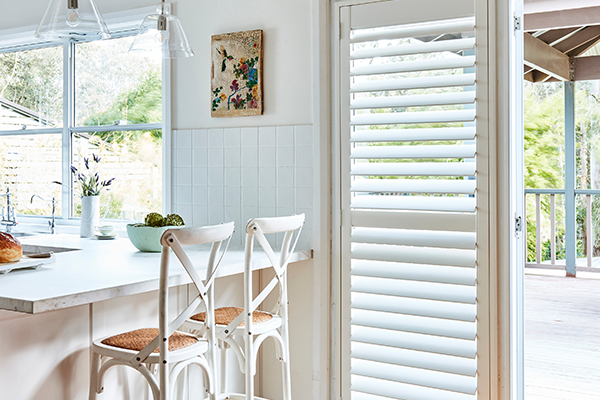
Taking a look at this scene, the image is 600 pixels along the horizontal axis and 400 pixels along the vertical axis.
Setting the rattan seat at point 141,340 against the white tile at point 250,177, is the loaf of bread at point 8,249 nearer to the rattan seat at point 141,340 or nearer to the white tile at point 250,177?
the rattan seat at point 141,340

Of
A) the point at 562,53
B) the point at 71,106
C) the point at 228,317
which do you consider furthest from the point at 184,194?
the point at 562,53

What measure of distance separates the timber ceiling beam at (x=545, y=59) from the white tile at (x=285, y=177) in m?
3.41

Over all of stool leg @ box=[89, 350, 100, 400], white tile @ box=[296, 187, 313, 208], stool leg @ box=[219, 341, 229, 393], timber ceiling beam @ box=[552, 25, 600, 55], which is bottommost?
stool leg @ box=[219, 341, 229, 393]

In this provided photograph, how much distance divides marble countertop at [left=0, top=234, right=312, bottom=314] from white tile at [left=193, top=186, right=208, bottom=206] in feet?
1.14

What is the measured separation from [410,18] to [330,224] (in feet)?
3.17

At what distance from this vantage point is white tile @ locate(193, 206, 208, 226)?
9.64 ft

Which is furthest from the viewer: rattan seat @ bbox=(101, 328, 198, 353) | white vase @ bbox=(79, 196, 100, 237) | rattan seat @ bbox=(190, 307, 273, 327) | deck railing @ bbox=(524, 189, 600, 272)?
deck railing @ bbox=(524, 189, 600, 272)

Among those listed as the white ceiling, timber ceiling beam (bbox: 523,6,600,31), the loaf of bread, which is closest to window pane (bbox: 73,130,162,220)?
the loaf of bread

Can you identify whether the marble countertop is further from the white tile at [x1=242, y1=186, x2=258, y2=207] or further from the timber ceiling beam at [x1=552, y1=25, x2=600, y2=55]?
the timber ceiling beam at [x1=552, y1=25, x2=600, y2=55]

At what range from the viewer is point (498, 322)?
2.23 m

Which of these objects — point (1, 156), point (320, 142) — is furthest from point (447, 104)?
point (1, 156)

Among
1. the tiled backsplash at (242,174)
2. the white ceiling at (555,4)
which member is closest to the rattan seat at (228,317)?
the tiled backsplash at (242,174)

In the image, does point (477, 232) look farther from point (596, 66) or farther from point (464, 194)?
point (596, 66)

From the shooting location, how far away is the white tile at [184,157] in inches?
118
